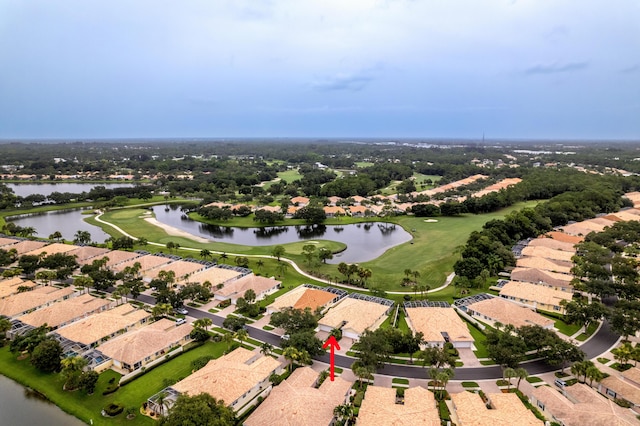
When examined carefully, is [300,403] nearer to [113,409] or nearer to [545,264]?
[113,409]

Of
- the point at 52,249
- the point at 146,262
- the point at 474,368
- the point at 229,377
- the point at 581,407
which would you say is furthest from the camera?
the point at 52,249

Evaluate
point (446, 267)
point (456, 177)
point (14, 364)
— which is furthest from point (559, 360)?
point (456, 177)

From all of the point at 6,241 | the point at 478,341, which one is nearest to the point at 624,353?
the point at 478,341

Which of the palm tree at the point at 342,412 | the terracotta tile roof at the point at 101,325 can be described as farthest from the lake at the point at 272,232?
the palm tree at the point at 342,412

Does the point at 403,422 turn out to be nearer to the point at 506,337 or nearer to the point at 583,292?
the point at 506,337

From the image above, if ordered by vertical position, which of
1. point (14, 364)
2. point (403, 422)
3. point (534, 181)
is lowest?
point (14, 364)

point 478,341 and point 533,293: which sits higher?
point 533,293
